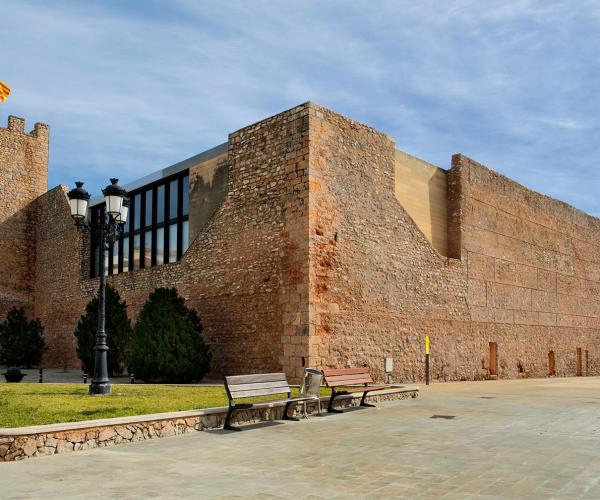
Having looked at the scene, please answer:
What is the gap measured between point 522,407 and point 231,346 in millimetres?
8963

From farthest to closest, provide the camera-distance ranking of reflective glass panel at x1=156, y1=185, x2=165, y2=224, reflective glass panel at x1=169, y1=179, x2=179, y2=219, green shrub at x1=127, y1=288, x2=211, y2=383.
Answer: reflective glass panel at x1=156, y1=185, x2=165, y2=224, reflective glass panel at x1=169, y1=179, x2=179, y2=219, green shrub at x1=127, y1=288, x2=211, y2=383

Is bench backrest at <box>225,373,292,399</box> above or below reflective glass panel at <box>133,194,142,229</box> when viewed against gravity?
below

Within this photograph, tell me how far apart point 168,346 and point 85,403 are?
23.8 ft

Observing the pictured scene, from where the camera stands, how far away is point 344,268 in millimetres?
17906

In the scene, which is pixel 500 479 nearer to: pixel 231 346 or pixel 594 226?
pixel 231 346

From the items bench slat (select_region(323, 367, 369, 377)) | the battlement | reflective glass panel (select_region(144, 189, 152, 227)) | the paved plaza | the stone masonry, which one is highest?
the battlement

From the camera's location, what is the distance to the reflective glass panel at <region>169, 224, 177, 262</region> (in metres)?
23.3

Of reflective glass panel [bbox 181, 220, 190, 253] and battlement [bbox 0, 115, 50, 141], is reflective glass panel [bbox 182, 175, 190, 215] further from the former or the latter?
battlement [bbox 0, 115, 50, 141]

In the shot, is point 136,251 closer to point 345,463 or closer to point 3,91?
point 3,91

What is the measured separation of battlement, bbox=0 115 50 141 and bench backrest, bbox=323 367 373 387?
2783 centimetres

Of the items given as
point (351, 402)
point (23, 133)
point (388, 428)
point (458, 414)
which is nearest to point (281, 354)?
point (351, 402)

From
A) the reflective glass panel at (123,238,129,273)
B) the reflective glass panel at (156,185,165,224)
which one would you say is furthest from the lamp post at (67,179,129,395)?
the reflective glass panel at (123,238,129,273)

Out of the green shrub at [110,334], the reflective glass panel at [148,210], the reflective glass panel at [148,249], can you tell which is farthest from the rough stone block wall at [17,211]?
the reflective glass panel at [148,249]

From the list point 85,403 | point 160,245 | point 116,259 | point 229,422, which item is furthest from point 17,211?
point 229,422
